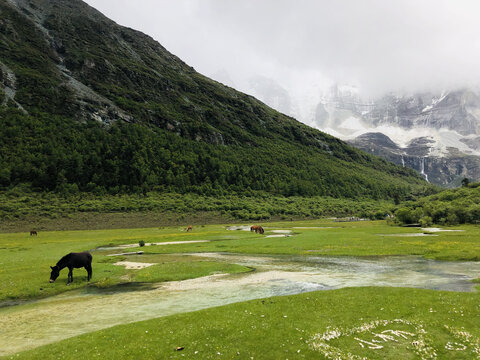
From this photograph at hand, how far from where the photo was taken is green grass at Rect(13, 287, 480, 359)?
46.5 ft

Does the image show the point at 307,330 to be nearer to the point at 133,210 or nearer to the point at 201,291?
the point at 201,291

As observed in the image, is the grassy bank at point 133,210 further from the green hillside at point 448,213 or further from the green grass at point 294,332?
the green grass at point 294,332

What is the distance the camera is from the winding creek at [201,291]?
19.3 metres

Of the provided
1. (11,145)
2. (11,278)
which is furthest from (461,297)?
(11,145)

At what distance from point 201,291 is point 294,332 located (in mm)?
13459

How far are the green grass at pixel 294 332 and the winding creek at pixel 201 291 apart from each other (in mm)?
3352

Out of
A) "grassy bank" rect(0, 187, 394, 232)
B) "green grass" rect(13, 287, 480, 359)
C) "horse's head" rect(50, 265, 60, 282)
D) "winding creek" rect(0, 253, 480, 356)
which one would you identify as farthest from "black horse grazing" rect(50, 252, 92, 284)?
"grassy bank" rect(0, 187, 394, 232)

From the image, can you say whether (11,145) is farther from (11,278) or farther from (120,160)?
(11,278)

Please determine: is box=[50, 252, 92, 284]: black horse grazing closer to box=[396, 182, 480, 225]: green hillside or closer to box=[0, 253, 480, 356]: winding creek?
box=[0, 253, 480, 356]: winding creek

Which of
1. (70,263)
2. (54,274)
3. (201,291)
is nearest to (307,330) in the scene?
(201,291)

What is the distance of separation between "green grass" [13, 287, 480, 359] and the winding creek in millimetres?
3352

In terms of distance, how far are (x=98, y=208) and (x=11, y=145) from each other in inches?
2831

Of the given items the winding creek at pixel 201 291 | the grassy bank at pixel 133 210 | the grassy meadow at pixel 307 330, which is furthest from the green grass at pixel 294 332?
the grassy bank at pixel 133 210

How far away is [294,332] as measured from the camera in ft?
53.5
